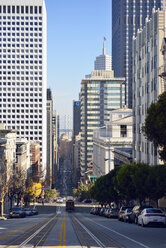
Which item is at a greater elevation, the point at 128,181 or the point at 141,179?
the point at 141,179

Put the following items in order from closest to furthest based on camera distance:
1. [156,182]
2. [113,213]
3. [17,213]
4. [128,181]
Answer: [156,182] < [113,213] < [128,181] < [17,213]

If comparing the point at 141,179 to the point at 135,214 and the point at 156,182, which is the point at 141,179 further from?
the point at 135,214

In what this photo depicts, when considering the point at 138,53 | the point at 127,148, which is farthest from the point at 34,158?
the point at 138,53

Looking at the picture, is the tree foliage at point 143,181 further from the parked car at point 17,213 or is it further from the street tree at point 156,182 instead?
the parked car at point 17,213

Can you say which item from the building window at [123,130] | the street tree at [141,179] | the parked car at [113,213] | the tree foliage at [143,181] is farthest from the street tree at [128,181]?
the building window at [123,130]

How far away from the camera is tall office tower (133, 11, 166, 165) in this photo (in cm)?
7194

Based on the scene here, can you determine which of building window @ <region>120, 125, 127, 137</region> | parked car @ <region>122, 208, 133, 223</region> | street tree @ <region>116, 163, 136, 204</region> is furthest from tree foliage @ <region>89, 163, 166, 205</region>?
building window @ <region>120, 125, 127, 137</region>

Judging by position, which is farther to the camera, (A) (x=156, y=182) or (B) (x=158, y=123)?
(A) (x=156, y=182)

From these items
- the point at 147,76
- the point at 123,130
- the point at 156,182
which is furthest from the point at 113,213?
the point at 123,130

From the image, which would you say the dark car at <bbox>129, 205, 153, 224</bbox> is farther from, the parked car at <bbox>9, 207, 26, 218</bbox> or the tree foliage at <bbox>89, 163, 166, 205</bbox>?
the parked car at <bbox>9, 207, 26, 218</bbox>

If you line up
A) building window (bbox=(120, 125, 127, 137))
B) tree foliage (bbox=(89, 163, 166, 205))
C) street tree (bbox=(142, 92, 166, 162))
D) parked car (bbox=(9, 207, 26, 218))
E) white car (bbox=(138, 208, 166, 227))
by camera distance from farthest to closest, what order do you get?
building window (bbox=(120, 125, 127, 137)) < parked car (bbox=(9, 207, 26, 218)) < tree foliage (bbox=(89, 163, 166, 205)) < white car (bbox=(138, 208, 166, 227)) < street tree (bbox=(142, 92, 166, 162))

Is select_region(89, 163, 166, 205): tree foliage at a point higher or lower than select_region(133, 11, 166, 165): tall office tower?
lower

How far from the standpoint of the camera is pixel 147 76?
7850cm

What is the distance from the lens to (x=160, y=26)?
2849 inches
